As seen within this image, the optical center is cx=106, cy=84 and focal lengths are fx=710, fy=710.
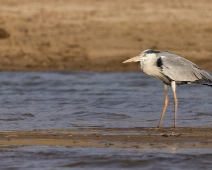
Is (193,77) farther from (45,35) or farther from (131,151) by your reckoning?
(45,35)

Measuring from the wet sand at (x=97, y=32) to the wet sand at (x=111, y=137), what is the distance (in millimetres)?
7018

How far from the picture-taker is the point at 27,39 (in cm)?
1653

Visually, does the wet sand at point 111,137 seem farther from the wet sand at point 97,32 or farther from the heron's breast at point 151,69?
the wet sand at point 97,32

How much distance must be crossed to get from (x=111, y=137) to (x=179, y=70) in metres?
1.63

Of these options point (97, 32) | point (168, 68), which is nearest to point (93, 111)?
point (168, 68)

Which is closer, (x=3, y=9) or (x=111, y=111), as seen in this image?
(x=111, y=111)

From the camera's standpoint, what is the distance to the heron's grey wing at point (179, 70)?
892 centimetres

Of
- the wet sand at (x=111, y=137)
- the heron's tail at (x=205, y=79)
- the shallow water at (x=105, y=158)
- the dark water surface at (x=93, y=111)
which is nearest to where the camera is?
the shallow water at (x=105, y=158)

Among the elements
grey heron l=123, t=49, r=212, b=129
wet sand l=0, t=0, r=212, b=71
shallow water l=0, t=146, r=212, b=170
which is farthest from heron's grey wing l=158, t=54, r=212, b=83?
wet sand l=0, t=0, r=212, b=71

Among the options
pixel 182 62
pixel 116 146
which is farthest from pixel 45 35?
pixel 116 146

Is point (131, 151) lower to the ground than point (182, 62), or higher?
lower

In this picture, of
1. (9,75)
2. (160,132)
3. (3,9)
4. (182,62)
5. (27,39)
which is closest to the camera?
(160,132)

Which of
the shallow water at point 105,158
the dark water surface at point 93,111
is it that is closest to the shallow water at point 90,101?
the dark water surface at point 93,111

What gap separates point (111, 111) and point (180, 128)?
1.80 meters
